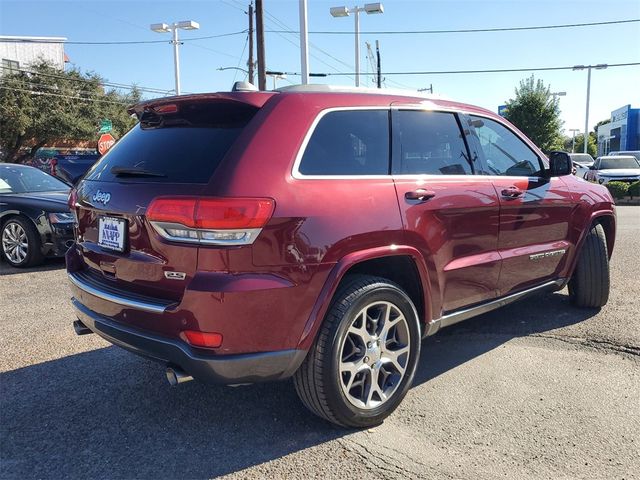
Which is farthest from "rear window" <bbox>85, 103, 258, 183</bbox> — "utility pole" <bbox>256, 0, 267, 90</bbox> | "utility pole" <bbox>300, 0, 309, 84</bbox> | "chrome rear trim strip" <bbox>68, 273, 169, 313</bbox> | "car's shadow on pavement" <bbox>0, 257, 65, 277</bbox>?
"utility pole" <bbox>256, 0, 267, 90</bbox>

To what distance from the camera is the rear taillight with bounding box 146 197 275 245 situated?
8.21ft

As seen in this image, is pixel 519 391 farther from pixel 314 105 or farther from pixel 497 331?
pixel 314 105

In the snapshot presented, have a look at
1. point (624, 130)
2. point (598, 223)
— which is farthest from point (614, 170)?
point (624, 130)

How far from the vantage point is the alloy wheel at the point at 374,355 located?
2980 mm

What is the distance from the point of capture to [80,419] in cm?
316

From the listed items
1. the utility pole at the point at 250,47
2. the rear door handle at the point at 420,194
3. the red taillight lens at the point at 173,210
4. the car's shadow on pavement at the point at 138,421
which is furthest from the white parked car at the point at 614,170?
the red taillight lens at the point at 173,210

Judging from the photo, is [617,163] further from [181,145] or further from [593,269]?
[181,145]

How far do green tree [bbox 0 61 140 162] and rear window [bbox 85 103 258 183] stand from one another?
3573 cm

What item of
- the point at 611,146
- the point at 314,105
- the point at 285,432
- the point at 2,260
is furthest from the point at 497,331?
the point at 611,146

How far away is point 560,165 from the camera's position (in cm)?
440

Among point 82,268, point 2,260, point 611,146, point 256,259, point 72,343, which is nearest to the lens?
point 256,259

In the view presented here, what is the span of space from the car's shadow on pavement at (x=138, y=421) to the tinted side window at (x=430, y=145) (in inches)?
56.0

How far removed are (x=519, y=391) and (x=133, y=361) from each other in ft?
8.83

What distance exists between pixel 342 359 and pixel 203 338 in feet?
2.67
